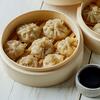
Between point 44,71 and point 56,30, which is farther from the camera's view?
point 56,30

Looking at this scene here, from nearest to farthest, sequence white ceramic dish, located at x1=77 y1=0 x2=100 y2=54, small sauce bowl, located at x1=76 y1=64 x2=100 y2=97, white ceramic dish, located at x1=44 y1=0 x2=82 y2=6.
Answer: small sauce bowl, located at x1=76 y1=64 x2=100 y2=97 < white ceramic dish, located at x1=77 y1=0 x2=100 y2=54 < white ceramic dish, located at x1=44 y1=0 x2=82 y2=6

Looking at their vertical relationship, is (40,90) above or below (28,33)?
below

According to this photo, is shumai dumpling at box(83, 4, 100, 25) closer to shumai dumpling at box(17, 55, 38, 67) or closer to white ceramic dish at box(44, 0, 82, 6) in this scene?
white ceramic dish at box(44, 0, 82, 6)

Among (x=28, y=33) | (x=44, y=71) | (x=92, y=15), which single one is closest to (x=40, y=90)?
(x=44, y=71)

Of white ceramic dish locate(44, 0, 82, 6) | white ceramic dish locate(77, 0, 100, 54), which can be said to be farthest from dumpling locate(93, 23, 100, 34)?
white ceramic dish locate(44, 0, 82, 6)

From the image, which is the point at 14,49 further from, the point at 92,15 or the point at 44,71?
the point at 92,15

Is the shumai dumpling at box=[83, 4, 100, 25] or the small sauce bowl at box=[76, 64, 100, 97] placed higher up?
the shumai dumpling at box=[83, 4, 100, 25]

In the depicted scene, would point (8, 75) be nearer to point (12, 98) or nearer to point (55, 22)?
point (12, 98)
